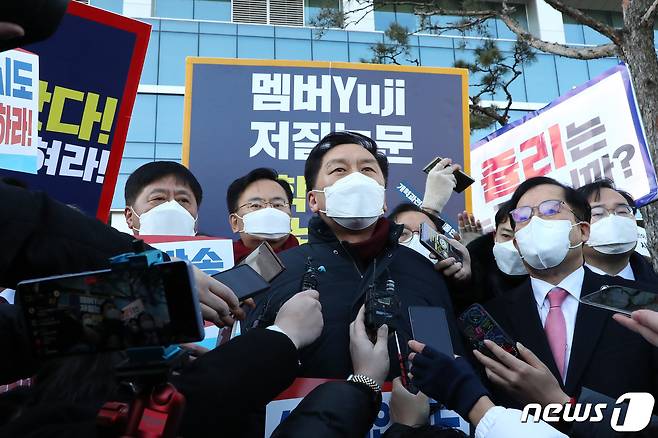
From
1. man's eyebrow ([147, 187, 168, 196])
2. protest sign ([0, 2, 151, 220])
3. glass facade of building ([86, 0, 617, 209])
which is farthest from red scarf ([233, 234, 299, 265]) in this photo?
glass facade of building ([86, 0, 617, 209])

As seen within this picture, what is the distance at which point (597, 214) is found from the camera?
120 inches

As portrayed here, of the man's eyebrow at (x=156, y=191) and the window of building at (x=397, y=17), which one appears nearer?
the man's eyebrow at (x=156, y=191)

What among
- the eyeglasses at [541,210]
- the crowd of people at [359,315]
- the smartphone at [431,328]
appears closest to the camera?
the crowd of people at [359,315]

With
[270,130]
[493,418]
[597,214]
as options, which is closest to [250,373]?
[493,418]

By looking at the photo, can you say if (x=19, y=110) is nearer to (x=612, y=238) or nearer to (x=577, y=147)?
(x=612, y=238)

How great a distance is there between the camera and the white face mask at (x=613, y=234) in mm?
2963

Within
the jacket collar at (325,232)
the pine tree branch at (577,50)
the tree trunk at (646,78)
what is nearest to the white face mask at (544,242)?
the jacket collar at (325,232)

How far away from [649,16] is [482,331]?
4.14 m

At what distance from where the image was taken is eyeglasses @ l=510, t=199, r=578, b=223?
223 cm

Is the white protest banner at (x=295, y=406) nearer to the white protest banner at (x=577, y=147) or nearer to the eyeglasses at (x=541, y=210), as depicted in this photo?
the eyeglasses at (x=541, y=210)

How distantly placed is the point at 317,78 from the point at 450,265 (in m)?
2.53

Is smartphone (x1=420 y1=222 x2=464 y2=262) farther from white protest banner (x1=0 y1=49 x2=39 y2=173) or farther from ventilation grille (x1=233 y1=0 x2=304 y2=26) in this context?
ventilation grille (x1=233 y1=0 x2=304 y2=26)

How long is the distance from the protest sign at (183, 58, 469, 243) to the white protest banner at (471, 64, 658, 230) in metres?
0.62

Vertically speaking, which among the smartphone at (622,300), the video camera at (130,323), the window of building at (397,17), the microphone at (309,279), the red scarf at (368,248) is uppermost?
the window of building at (397,17)
